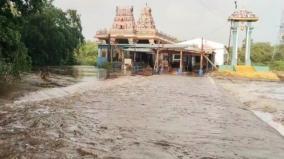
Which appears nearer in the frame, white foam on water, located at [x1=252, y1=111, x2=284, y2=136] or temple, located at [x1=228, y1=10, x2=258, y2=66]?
white foam on water, located at [x1=252, y1=111, x2=284, y2=136]

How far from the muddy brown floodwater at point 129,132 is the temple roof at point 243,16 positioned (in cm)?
3650

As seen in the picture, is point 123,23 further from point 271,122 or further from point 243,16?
point 271,122

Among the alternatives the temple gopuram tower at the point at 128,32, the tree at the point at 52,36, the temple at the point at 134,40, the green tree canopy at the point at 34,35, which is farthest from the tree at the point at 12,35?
the temple gopuram tower at the point at 128,32

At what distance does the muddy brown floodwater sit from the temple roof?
36.5 metres

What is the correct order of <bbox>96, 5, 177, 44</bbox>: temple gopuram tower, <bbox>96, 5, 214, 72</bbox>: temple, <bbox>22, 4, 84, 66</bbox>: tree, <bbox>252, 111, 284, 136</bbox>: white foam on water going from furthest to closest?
<bbox>96, 5, 177, 44</bbox>: temple gopuram tower, <bbox>96, 5, 214, 72</bbox>: temple, <bbox>22, 4, 84, 66</bbox>: tree, <bbox>252, 111, 284, 136</bbox>: white foam on water

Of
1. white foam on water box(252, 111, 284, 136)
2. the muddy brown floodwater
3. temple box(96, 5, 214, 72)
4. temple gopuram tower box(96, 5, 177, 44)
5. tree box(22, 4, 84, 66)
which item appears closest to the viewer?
the muddy brown floodwater

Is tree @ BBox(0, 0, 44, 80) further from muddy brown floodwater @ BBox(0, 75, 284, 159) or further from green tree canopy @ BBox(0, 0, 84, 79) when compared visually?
muddy brown floodwater @ BBox(0, 75, 284, 159)

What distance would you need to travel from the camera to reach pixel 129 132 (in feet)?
33.0

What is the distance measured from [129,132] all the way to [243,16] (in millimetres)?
43428

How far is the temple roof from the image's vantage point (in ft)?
167

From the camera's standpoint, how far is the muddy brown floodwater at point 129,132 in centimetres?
791

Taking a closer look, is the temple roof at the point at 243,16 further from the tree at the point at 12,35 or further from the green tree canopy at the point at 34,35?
the tree at the point at 12,35

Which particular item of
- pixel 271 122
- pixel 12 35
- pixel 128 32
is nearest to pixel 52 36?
pixel 128 32

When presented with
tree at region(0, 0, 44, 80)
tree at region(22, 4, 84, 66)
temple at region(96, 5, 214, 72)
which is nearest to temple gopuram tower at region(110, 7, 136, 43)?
temple at region(96, 5, 214, 72)
